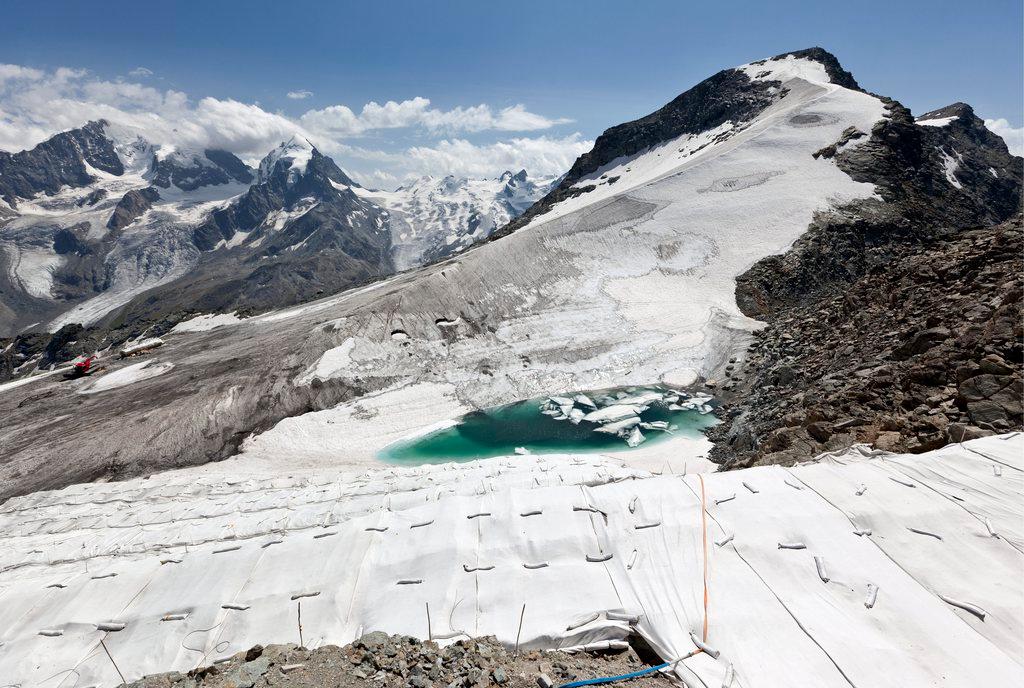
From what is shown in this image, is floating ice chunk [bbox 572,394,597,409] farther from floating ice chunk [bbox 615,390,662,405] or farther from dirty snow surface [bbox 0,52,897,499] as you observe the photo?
floating ice chunk [bbox 615,390,662,405]

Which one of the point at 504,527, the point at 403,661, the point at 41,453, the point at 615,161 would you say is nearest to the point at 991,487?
the point at 504,527

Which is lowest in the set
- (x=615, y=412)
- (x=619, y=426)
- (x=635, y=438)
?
(x=635, y=438)

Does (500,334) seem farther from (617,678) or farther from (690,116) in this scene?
(690,116)

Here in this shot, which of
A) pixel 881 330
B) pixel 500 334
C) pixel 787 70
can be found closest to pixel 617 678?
pixel 881 330

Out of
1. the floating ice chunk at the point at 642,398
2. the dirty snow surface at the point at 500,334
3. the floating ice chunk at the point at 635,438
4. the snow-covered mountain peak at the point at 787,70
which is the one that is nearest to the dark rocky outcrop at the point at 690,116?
the snow-covered mountain peak at the point at 787,70

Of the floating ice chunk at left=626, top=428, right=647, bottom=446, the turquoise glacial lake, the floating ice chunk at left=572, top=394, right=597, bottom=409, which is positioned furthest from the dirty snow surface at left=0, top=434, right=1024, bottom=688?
the floating ice chunk at left=572, top=394, right=597, bottom=409

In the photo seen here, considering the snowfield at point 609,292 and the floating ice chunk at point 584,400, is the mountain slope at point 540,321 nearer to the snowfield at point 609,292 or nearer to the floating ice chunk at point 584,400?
the snowfield at point 609,292
